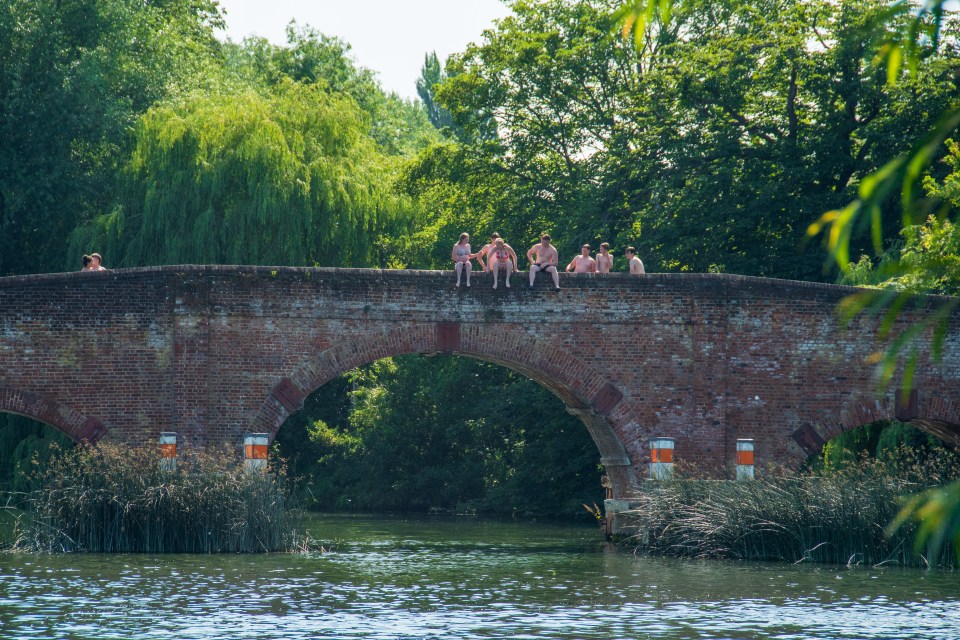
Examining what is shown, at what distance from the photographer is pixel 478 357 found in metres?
19.7

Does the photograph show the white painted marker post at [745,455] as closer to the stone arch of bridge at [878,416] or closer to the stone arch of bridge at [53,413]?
the stone arch of bridge at [878,416]

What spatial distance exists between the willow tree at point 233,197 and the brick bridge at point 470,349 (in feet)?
26.0

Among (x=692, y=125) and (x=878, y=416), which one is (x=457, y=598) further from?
(x=692, y=125)

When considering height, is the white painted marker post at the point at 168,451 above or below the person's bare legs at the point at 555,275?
below

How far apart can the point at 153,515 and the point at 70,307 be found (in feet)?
11.6

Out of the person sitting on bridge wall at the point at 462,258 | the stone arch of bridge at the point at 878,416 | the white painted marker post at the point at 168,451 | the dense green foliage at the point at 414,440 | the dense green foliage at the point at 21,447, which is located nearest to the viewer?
the white painted marker post at the point at 168,451

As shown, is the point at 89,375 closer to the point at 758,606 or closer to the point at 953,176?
the point at 758,606

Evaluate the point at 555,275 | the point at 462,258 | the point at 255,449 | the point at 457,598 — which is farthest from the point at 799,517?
the point at 255,449

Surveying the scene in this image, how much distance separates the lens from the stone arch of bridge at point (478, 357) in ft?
62.5

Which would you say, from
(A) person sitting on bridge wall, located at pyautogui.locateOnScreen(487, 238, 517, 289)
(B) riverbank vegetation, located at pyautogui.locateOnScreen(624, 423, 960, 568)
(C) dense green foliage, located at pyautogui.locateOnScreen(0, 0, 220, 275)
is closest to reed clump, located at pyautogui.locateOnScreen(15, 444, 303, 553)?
(A) person sitting on bridge wall, located at pyautogui.locateOnScreen(487, 238, 517, 289)

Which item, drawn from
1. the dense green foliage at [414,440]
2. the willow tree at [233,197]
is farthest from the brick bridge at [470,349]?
the dense green foliage at [414,440]

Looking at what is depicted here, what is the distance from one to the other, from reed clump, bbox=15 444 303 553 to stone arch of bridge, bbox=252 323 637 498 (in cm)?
209

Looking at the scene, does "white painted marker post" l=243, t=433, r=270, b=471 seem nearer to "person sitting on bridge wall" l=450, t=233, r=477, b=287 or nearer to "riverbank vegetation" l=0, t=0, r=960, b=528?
"person sitting on bridge wall" l=450, t=233, r=477, b=287

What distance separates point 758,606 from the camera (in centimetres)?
1284
